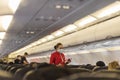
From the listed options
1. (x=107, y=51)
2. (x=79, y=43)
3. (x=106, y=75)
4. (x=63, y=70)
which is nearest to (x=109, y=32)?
(x=107, y=51)

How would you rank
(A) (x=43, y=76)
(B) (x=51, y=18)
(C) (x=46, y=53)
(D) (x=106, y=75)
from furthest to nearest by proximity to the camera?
(C) (x=46, y=53) < (B) (x=51, y=18) < (A) (x=43, y=76) < (D) (x=106, y=75)

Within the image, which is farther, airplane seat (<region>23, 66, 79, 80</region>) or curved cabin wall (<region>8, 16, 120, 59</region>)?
curved cabin wall (<region>8, 16, 120, 59</region>)

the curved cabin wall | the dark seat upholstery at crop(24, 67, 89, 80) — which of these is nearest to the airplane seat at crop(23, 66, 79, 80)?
the dark seat upholstery at crop(24, 67, 89, 80)

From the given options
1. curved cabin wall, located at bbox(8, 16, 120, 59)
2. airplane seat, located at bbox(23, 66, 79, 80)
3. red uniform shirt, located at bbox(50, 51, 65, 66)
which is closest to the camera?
airplane seat, located at bbox(23, 66, 79, 80)

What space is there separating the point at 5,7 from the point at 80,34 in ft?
24.2

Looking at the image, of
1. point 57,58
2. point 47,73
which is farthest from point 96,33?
point 47,73

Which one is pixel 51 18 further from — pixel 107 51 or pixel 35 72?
pixel 35 72

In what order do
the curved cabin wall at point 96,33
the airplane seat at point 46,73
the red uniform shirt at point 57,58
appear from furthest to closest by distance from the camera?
the curved cabin wall at point 96,33 → the red uniform shirt at point 57,58 → the airplane seat at point 46,73

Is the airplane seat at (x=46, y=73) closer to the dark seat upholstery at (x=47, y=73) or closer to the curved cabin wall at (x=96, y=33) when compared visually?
the dark seat upholstery at (x=47, y=73)

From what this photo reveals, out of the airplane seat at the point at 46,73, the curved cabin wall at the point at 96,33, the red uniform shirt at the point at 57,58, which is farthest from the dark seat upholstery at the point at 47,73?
the curved cabin wall at the point at 96,33

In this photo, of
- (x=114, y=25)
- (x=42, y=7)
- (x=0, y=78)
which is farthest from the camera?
(x=114, y=25)

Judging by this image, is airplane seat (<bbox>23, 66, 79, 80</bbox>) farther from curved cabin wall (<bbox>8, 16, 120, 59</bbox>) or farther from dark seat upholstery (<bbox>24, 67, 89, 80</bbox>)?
curved cabin wall (<bbox>8, 16, 120, 59</bbox>)

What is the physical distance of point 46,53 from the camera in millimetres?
26688

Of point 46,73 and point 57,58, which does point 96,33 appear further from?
point 46,73
